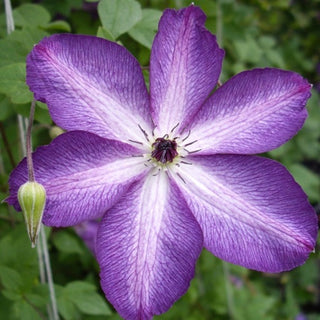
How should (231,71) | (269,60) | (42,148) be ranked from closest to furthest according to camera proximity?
(42,148)
(231,71)
(269,60)

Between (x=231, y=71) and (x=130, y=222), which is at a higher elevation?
(x=130, y=222)

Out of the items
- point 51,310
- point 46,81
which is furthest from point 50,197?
point 51,310

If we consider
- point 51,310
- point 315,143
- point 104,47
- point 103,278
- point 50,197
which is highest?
point 104,47

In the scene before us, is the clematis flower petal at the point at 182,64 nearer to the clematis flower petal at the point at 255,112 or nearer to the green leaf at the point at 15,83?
the clematis flower petal at the point at 255,112

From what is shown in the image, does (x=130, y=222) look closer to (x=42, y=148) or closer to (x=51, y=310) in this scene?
(x=42, y=148)

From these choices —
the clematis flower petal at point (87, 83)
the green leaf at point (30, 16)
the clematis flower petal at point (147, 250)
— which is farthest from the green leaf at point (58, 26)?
the clematis flower petal at point (147, 250)

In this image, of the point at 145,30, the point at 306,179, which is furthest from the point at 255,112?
the point at 306,179
